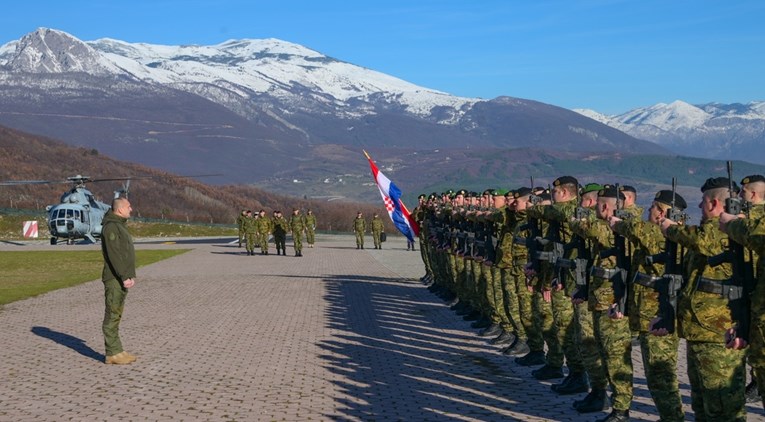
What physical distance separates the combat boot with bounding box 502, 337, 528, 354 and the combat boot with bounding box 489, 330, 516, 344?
74 centimetres

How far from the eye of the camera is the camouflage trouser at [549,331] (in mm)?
10938

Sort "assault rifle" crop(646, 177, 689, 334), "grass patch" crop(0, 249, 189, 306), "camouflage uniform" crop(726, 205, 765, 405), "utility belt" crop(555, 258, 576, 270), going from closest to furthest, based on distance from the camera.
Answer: "camouflage uniform" crop(726, 205, 765, 405), "assault rifle" crop(646, 177, 689, 334), "utility belt" crop(555, 258, 576, 270), "grass patch" crop(0, 249, 189, 306)

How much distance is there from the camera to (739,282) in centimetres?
662

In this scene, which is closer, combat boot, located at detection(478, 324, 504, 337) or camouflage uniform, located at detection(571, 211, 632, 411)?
camouflage uniform, located at detection(571, 211, 632, 411)

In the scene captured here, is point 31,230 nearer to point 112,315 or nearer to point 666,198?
point 112,315

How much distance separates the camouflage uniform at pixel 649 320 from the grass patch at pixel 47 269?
1554cm

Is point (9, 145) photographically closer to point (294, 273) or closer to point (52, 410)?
point (294, 273)

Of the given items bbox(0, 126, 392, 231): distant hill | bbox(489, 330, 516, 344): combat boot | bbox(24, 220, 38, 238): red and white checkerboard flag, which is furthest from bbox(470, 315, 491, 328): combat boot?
bbox(0, 126, 392, 231): distant hill

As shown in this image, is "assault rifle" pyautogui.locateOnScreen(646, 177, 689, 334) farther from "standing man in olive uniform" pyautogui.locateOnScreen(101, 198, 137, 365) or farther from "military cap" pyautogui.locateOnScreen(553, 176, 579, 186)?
"standing man in olive uniform" pyautogui.locateOnScreen(101, 198, 137, 365)

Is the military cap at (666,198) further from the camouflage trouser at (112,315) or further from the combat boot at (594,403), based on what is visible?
the camouflage trouser at (112,315)

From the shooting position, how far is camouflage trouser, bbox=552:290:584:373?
33.7 ft

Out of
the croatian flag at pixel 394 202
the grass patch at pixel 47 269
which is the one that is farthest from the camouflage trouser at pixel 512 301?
the croatian flag at pixel 394 202

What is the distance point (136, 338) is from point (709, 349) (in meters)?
9.81

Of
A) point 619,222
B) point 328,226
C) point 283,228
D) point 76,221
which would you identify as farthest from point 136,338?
point 328,226
